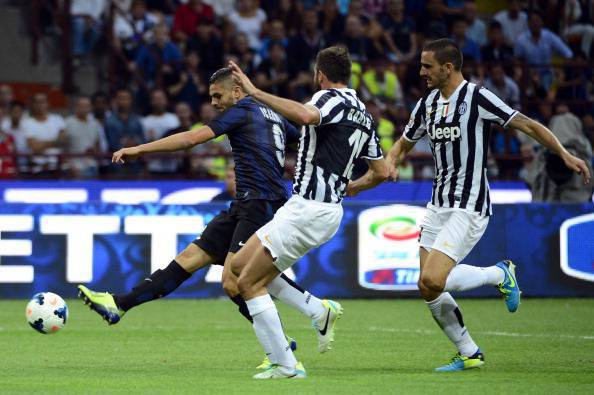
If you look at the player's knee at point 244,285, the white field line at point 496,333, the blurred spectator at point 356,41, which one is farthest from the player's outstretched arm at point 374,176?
the blurred spectator at point 356,41

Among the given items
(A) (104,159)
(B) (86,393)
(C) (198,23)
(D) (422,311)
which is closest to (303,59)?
(C) (198,23)

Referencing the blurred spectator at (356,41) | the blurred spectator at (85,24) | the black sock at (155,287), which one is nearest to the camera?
the black sock at (155,287)

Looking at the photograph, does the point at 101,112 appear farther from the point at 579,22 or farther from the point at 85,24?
the point at 579,22

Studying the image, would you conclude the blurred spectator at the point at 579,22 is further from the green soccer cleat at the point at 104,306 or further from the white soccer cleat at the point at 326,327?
the green soccer cleat at the point at 104,306

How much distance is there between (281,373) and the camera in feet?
27.3

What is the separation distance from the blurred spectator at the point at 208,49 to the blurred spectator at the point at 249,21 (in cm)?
75

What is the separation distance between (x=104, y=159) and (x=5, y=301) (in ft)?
15.6

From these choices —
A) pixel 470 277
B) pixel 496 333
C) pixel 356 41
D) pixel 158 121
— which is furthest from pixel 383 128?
pixel 470 277

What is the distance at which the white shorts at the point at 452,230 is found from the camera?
8859 millimetres

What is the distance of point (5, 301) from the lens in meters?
14.9

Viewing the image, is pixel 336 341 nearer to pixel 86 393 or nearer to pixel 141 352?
pixel 141 352

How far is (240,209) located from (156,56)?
37.1 feet

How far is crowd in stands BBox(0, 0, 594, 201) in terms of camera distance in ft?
63.2

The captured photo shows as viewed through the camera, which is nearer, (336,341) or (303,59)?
(336,341)
